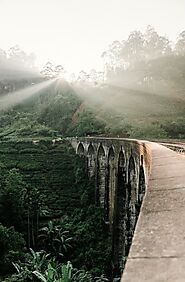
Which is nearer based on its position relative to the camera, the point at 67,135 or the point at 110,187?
the point at 110,187

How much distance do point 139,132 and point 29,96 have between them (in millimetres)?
46254

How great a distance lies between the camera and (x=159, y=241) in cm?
214

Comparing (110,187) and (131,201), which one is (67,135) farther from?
(131,201)

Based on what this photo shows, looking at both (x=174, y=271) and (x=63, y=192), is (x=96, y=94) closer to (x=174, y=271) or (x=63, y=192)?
(x=63, y=192)

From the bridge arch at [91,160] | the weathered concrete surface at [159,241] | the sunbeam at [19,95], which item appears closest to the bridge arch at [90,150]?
the bridge arch at [91,160]

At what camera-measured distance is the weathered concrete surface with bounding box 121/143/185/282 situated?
67.2 inches

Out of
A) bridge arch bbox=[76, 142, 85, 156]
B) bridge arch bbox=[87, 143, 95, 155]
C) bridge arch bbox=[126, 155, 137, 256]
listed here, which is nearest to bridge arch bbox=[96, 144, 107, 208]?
bridge arch bbox=[87, 143, 95, 155]

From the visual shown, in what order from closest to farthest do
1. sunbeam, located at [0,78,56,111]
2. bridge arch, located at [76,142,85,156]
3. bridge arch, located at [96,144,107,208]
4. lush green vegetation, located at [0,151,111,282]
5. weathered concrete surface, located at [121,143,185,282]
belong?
weathered concrete surface, located at [121,143,185,282]
lush green vegetation, located at [0,151,111,282]
bridge arch, located at [96,144,107,208]
bridge arch, located at [76,142,85,156]
sunbeam, located at [0,78,56,111]

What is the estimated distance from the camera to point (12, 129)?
6288 centimetres

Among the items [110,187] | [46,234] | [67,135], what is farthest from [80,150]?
[67,135]

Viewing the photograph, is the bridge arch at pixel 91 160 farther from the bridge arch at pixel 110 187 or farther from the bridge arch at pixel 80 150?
the bridge arch at pixel 110 187

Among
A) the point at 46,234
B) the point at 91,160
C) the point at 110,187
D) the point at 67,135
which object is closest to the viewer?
the point at 110,187

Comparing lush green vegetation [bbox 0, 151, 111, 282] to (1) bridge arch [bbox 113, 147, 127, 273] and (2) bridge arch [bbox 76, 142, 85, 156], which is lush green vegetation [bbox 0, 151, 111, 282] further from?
(2) bridge arch [bbox 76, 142, 85, 156]

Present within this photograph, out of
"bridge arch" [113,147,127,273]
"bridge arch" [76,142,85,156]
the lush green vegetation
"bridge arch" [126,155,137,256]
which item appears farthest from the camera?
"bridge arch" [76,142,85,156]
